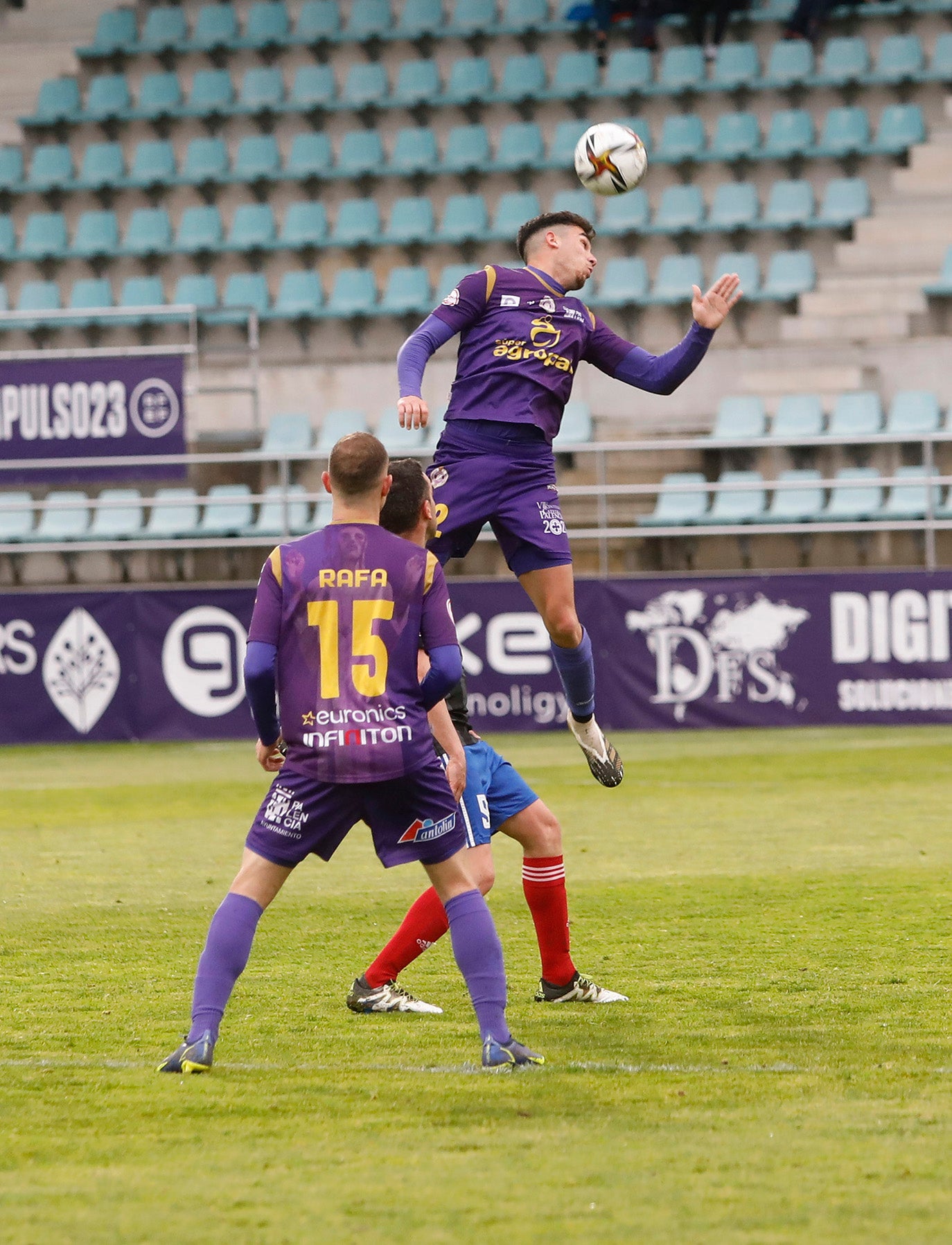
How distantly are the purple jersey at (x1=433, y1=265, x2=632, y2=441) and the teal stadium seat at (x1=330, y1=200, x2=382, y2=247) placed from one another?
13.4 meters

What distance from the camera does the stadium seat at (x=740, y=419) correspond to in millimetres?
16812

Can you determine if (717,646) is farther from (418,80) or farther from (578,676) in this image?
(418,80)

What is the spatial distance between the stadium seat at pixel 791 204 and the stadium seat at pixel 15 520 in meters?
8.13

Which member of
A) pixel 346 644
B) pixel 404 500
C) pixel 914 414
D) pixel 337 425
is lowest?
pixel 346 644

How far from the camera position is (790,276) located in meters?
18.3

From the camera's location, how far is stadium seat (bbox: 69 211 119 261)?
1991 centimetres

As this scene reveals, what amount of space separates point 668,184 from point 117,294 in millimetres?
6264

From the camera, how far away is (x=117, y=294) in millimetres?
19922

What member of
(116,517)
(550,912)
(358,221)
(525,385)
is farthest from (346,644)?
(358,221)

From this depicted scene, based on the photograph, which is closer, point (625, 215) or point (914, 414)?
point (914, 414)

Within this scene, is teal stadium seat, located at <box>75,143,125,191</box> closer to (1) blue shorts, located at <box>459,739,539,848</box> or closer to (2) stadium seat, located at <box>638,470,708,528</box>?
(2) stadium seat, located at <box>638,470,708,528</box>

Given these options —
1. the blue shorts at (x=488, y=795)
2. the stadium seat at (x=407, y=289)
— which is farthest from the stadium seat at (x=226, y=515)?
the blue shorts at (x=488, y=795)

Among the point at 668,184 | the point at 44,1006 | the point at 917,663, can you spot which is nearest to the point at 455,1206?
the point at 44,1006

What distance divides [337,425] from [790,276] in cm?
497
